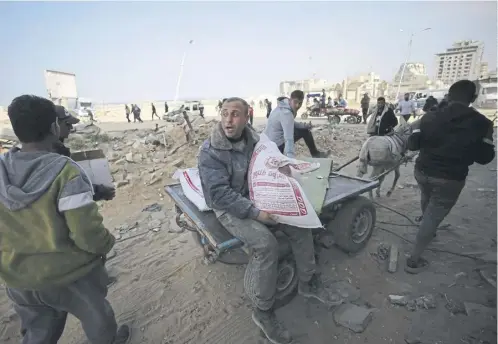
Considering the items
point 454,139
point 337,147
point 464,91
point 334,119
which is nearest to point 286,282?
point 454,139

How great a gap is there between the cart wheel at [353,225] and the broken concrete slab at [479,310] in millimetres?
1203

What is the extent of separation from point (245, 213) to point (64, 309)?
4.71 feet

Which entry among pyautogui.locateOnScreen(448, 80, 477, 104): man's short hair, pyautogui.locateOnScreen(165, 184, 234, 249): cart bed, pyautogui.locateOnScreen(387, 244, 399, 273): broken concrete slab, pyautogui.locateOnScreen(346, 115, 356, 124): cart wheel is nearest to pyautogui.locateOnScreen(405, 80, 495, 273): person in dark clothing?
pyautogui.locateOnScreen(448, 80, 477, 104): man's short hair

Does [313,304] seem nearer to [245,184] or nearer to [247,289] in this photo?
[247,289]

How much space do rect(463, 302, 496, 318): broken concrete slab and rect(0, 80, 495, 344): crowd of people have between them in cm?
63

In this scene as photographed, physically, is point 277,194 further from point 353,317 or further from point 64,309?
point 64,309

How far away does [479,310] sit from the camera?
8.62ft

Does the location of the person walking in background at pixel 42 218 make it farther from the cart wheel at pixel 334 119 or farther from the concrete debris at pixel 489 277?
the cart wheel at pixel 334 119

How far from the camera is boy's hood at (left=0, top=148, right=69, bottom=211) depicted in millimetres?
1473

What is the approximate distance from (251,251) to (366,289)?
160 cm

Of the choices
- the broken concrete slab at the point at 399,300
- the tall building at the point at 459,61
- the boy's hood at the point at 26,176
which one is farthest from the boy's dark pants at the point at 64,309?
the tall building at the point at 459,61

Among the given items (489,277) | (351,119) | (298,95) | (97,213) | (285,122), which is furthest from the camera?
(351,119)

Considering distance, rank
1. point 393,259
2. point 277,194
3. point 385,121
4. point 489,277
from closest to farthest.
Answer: point 277,194 → point 489,277 → point 393,259 → point 385,121

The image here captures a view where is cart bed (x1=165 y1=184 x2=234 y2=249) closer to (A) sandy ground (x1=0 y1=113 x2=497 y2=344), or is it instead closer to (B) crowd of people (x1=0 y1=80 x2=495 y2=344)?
(B) crowd of people (x1=0 y1=80 x2=495 y2=344)
